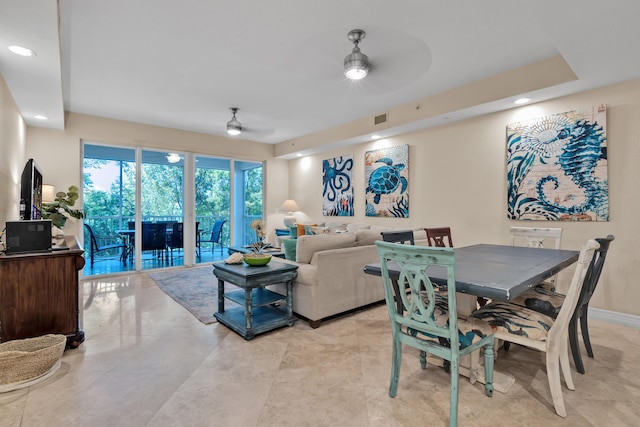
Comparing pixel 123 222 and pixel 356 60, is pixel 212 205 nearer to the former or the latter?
pixel 123 222

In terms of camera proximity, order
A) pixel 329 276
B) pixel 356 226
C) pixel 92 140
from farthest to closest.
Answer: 1. pixel 356 226
2. pixel 92 140
3. pixel 329 276

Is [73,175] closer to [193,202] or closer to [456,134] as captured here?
[193,202]

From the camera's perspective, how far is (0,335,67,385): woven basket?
1.90 m

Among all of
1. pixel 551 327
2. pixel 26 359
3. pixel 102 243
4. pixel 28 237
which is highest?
pixel 28 237

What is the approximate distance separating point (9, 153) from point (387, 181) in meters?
4.83

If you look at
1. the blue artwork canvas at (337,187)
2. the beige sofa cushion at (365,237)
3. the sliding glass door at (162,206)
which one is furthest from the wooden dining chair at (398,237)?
the sliding glass door at (162,206)

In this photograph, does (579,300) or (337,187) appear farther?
(337,187)

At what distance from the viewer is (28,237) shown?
2367 mm

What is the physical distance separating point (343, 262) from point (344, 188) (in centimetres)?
310

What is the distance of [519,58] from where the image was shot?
10.1 feet

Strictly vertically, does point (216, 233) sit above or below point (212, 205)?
below

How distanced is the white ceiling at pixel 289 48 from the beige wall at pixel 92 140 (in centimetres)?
37

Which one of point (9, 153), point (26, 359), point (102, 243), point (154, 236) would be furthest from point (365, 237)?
point (102, 243)

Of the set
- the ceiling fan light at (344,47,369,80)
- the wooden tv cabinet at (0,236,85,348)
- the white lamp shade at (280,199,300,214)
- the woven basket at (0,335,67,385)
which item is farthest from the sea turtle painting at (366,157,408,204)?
the woven basket at (0,335,67,385)
